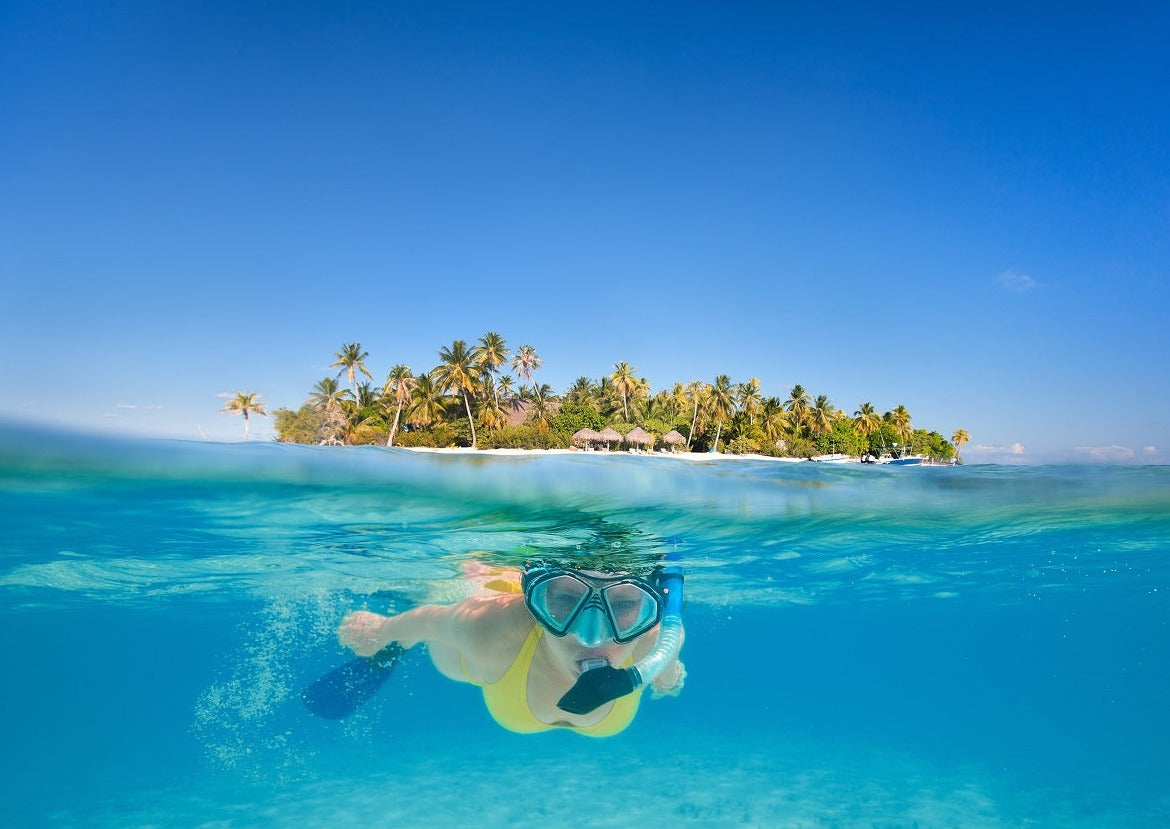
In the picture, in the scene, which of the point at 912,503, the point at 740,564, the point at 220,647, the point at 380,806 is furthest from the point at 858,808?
the point at 220,647

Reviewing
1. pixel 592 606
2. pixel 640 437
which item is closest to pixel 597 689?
pixel 592 606

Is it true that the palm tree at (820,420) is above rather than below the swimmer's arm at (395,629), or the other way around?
above

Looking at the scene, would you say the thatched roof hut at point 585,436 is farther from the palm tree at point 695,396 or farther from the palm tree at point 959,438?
the palm tree at point 959,438

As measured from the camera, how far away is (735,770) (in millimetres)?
22016

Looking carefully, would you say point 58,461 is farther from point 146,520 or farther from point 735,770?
point 735,770

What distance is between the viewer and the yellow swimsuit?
450 centimetres

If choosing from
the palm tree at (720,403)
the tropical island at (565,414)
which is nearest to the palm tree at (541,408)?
the tropical island at (565,414)

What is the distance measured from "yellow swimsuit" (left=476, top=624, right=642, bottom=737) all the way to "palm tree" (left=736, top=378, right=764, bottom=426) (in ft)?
211

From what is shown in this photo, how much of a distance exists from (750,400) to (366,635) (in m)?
65.0

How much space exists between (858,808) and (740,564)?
633 centimetres

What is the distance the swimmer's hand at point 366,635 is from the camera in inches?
215

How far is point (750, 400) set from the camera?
222 feet

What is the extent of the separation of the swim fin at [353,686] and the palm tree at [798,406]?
237ft

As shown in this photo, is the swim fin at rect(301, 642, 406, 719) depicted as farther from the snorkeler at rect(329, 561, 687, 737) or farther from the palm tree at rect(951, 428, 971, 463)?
the palm tree at rect(951, 428, 971, 463)
